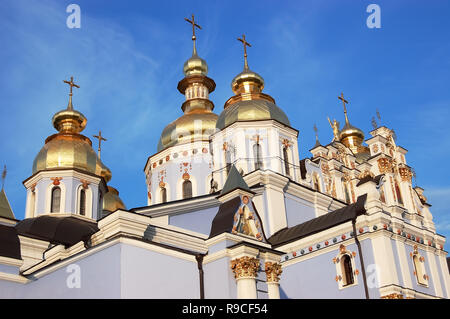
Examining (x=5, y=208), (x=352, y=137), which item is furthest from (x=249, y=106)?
(x=352, y=137)

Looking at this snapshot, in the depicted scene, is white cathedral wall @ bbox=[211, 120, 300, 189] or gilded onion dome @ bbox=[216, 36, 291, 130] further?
gilded onion dome @ bbox=[216, 36, 291, 130]

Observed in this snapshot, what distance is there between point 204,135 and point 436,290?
41.7 feet

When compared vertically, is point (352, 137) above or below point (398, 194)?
above

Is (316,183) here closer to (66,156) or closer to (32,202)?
(66,156)

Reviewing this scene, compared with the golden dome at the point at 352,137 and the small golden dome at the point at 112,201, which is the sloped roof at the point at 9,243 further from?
the golden dome at the point at 352,137

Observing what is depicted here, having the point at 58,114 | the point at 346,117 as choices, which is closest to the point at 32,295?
the point at 58,114

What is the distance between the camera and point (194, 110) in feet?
95.0

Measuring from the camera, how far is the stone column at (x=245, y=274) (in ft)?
40.1

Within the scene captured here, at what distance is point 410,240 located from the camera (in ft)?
58.8

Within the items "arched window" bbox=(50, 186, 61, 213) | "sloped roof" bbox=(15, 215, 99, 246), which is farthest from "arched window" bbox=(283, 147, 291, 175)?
"arched window" bbox=(50, 186, 61, 213)

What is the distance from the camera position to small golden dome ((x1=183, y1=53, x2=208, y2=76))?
31.0m

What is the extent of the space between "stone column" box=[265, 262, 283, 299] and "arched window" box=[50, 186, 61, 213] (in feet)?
42.5

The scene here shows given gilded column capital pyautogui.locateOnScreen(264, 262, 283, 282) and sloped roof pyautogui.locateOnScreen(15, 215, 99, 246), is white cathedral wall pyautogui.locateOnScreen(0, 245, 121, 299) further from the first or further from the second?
sloped roof pyautogui.locateOnScreen(15, 215, 99, 246)

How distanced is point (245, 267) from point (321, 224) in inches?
250
